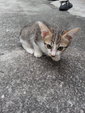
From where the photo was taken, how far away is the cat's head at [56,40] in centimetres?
168

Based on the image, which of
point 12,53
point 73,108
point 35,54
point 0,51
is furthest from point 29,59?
point 73,108

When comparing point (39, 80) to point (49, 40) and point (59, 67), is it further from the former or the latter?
point (49, 40)

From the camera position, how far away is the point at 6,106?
148 cm

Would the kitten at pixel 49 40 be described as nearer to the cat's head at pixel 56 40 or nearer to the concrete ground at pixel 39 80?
the cat's head at pixel 56 40

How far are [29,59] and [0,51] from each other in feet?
1.45

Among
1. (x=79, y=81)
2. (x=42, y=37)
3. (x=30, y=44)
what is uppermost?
(x=42, y=37)

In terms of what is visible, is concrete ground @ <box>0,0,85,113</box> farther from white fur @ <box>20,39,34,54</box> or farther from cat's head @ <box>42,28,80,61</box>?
cat's head @ <box>42,28,80,61</box>

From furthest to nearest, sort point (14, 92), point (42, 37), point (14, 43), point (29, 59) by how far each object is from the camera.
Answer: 1. point (14, 43)
2. point (29, 59)
3. point (42, 37)
4. point (14, 92)

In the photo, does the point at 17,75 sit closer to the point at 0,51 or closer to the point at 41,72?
the point at 41,72

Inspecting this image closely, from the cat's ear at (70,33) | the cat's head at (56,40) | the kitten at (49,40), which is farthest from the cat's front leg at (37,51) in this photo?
the cat's ear at (70,33)

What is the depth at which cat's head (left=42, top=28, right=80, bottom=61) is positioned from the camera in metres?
1.68

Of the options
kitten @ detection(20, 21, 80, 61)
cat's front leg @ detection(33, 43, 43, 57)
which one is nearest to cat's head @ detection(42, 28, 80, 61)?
kitten @ detection(20, 21, 80, 61)

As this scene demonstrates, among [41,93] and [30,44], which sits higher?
[30,44]

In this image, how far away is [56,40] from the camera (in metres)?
1.69
